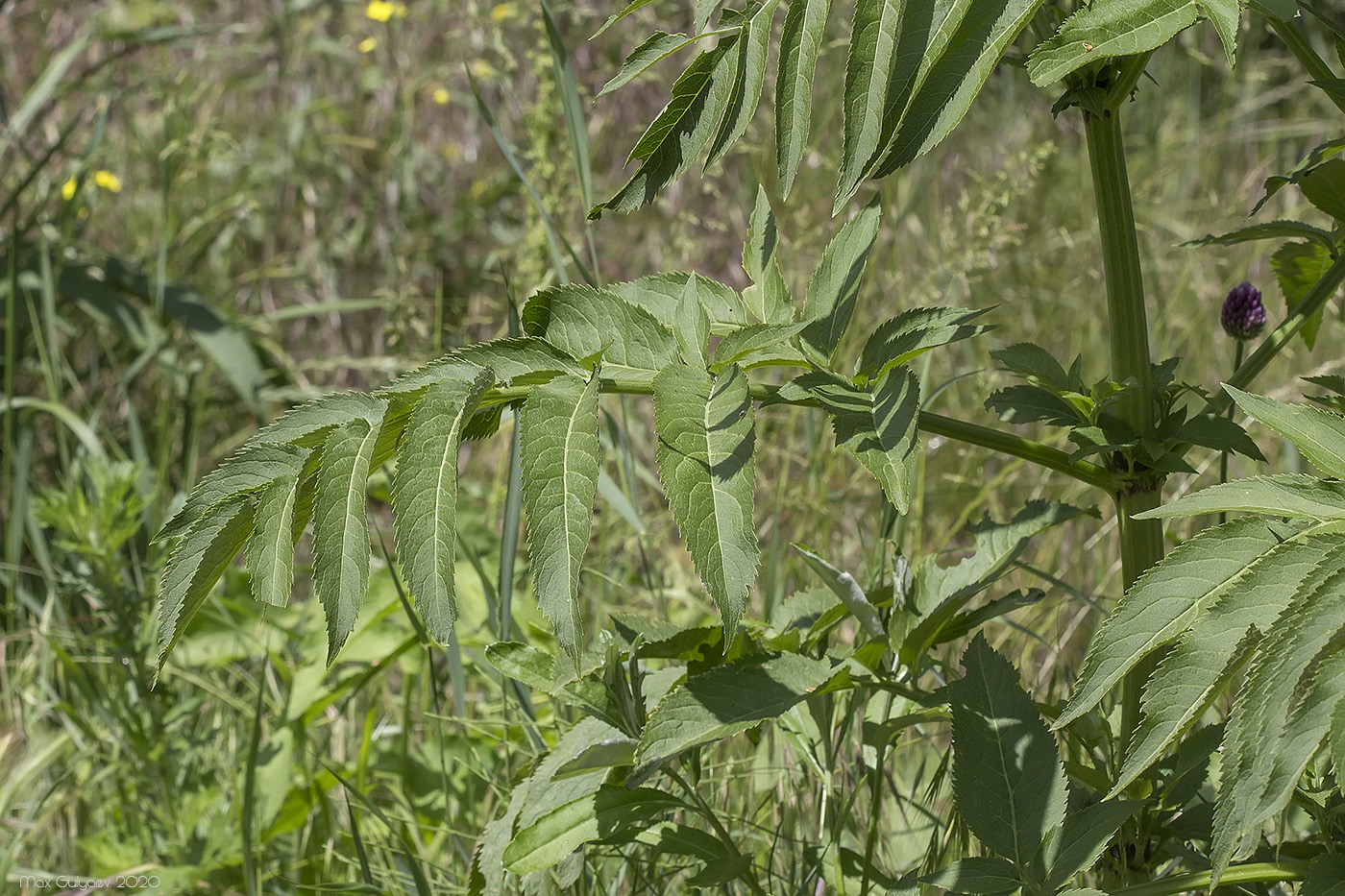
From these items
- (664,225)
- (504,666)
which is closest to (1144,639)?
(504,666)

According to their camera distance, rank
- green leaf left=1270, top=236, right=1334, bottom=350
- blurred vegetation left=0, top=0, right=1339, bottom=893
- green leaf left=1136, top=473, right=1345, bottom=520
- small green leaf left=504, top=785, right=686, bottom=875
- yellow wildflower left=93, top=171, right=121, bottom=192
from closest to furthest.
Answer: green leaf left=1136, top=473, right=1345, bottom=520, small green leaf left=504, top=785, right=686, bottom=875, green leaf left=1270, top=236, right=1334, bottom=350, blurred vegetation left=0, top=0, right=1339, bottom=893, yellow wildflower left=93, top=171, right=121, bottom=192

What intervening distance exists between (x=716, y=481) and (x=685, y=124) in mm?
272

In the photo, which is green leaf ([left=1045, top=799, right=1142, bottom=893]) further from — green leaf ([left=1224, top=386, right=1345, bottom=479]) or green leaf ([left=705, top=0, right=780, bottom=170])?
green leaf ([left=705, top=0, right=780, bottom=170])

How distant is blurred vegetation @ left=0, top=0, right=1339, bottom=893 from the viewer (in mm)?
1677

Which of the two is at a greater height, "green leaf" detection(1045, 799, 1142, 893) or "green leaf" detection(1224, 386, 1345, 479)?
"green leaf" detection(1224, 386, 1345, 479)

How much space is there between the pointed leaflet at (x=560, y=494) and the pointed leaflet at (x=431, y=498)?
51mm

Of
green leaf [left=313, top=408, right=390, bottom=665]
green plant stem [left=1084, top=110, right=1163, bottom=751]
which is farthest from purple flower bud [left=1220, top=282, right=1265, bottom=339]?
green leaf [left=313, top=408, right=390, bottom=665]

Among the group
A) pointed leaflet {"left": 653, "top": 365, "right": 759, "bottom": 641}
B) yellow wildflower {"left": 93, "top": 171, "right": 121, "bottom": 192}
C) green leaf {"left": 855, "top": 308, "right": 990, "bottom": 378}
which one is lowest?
pointed leaflet {"left": 653, "top": 365, "right": 759, "bottom": 641}

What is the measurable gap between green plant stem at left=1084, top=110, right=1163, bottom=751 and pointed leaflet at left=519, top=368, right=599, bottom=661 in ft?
1.50

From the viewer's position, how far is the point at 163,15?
13.1 ft

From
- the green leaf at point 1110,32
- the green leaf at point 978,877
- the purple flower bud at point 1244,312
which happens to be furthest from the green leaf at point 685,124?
the purple flower bud at point 1244,312

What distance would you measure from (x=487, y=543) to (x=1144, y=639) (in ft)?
4.70

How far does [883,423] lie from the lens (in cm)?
84

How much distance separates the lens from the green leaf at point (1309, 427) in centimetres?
80
